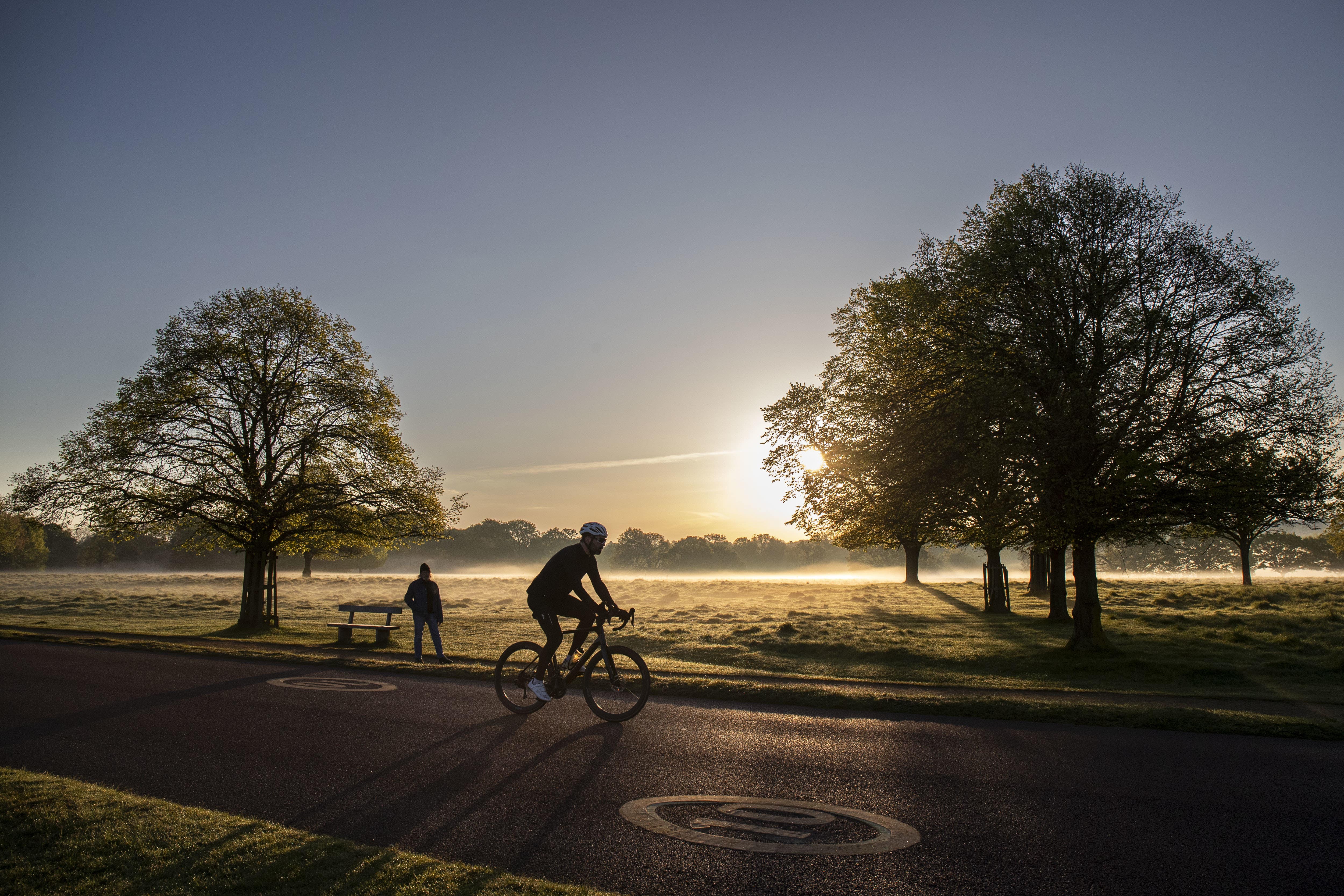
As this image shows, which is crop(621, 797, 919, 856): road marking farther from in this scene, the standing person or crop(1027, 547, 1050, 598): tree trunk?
crop(1027, 547, 1050, 598): tree trunk

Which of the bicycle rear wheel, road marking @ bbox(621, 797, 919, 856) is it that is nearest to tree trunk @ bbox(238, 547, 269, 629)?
the bicycle rear wheel

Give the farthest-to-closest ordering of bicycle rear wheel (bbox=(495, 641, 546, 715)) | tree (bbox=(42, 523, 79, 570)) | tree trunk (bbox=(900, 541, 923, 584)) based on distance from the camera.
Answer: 1. tree (bbox=(42, 523, 79, 570))
2. tree trunk (bbox=(900, 541, 923, 584))
3. bicycle rear wheel (bbox=(495, 641, 546, 715))

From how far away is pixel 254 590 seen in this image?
25.1m

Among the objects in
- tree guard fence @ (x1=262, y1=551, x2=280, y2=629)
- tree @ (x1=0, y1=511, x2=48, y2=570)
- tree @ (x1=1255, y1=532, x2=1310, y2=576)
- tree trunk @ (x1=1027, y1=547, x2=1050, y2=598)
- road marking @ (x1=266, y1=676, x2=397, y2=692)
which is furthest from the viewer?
tree @ (x1=1255, y1=532, x2=1310, y2=576)

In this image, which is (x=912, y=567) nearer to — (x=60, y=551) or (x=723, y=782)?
(x=723, y=782)

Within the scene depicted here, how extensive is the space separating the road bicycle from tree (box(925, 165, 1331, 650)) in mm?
11863

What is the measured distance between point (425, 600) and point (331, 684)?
4.12m

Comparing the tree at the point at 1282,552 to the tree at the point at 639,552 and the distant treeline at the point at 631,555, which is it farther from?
the tree at the point at 639,552

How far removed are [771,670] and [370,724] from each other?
30.8 feet

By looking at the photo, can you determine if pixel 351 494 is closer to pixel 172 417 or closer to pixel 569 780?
pixel 172 417

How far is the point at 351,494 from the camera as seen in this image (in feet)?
85.6

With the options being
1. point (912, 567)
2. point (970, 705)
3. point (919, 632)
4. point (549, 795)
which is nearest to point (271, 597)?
point (919, 632)

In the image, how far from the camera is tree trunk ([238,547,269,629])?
81.6 feet

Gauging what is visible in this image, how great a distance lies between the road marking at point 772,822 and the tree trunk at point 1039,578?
3788 centimetres
